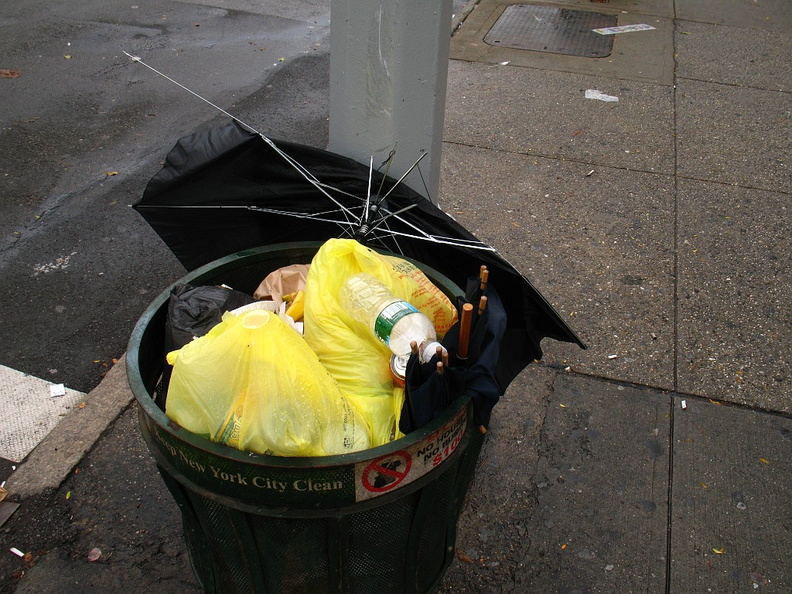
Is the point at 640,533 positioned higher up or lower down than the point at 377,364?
lower down

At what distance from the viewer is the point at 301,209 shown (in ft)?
8.87

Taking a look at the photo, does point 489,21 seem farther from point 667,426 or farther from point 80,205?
point 667,426

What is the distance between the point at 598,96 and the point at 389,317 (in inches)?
213

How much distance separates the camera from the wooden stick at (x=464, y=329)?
6.17 ft

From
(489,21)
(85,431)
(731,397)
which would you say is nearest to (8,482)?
(85,431)

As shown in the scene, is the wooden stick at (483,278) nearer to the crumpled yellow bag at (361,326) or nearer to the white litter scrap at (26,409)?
the crumpled yellow bag at (361,326)

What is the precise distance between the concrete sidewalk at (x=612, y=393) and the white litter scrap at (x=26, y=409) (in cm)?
13

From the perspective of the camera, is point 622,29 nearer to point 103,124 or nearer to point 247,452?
point 103,124

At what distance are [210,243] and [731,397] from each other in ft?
8.36

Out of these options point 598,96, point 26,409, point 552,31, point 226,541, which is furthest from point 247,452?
point 552,31

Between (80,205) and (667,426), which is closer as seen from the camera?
(667,426)

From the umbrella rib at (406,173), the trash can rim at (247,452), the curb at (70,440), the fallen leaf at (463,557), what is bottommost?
the fallen leaf at (463,557)

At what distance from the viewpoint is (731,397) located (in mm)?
3539

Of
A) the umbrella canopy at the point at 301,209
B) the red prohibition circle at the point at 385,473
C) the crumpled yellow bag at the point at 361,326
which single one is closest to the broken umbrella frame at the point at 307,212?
the umbrella canopy at the point at 301,209
